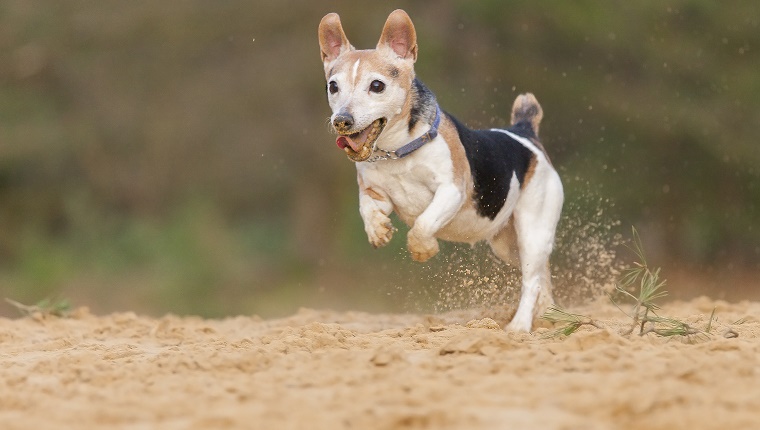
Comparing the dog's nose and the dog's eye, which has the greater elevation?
the dog's eye

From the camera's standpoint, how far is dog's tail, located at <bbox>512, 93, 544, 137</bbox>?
338 inches

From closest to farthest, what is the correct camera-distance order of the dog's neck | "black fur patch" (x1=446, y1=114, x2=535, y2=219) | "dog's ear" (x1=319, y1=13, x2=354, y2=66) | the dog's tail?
the dog's neck → "dog's ear" (x1=319, y1=13, x2=354, y2=66) → "black fur patch" (x1=446, y1=114, x2=535, y2=219) → the dog's tail

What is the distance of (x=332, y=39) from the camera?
23.4ft

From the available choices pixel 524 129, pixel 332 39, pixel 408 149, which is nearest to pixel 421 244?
pixel 408 149

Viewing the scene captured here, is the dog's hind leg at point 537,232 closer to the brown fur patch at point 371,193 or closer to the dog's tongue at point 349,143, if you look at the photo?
the brown fur patch at point 371,193

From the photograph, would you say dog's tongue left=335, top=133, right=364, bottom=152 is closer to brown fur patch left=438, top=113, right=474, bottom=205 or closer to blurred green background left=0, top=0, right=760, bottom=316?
brown fur patch left=438, top=113, right=474, bottom=205

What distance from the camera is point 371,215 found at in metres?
6.86

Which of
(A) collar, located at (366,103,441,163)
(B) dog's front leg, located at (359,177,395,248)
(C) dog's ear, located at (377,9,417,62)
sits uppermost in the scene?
(C) dog's ear, located at (377,9,417,62)

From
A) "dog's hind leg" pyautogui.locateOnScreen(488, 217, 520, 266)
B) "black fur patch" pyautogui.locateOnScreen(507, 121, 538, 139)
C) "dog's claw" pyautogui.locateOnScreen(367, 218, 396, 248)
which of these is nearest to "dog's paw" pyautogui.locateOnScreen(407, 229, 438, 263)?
"dog's claw" pyautogui.locateOnScreen(367, 218, 396, 248)

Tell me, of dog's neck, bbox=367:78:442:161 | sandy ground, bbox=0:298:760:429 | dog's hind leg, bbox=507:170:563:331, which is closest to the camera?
sandy ground, bbox=0:298:760:429

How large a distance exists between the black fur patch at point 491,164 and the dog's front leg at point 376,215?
2.06 ft

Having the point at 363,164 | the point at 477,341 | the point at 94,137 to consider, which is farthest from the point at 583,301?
the point at 94,137

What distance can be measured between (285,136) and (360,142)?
1236 centimetres

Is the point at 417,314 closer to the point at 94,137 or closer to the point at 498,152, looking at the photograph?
the point at 498,152
